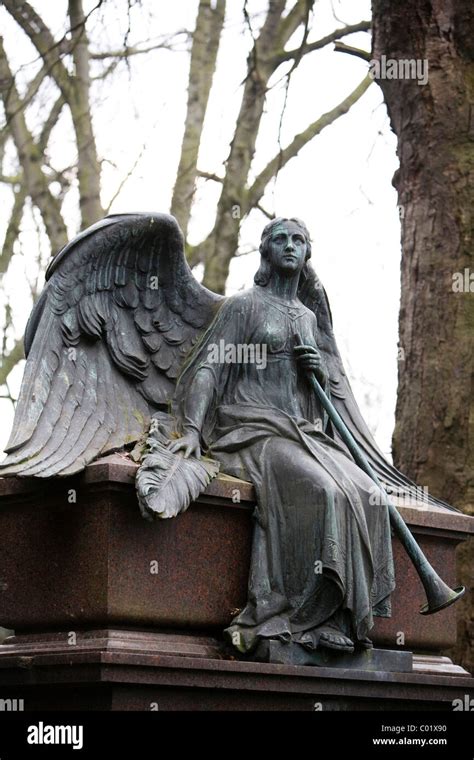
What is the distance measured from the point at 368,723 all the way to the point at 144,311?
2.32m

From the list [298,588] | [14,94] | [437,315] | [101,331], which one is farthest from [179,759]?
[14,94]

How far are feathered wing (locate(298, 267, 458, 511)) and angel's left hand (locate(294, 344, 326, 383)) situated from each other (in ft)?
1.80

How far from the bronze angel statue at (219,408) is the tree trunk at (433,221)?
130 inches

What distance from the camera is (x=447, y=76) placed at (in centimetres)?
1171

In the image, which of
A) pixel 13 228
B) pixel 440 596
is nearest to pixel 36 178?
pixel 13 228

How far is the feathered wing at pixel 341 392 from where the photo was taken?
827cm

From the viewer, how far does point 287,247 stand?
25.4ft

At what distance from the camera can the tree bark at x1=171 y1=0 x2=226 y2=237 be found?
47.4 ft

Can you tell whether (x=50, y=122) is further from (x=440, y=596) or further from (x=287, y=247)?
(x=440, y=596)

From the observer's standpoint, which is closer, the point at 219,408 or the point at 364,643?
the point at 364,643

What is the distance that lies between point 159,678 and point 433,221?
5965 mm

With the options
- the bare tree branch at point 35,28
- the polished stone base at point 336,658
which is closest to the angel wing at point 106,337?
the polished stone base at point 336,658

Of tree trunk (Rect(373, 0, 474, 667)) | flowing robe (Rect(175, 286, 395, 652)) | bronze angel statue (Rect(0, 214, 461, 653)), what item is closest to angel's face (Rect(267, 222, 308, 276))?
bronze angel statue (Rect(0, 214, 461, 653))

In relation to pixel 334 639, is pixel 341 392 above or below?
above
